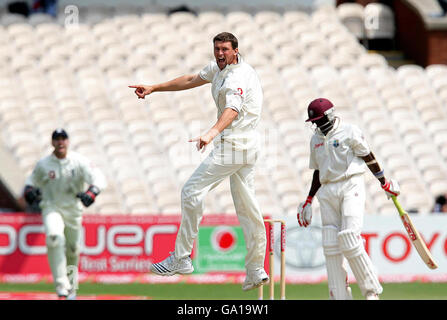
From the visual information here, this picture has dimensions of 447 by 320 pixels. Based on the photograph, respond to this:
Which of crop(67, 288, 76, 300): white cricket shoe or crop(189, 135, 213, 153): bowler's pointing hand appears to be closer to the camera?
crop(189, 135, 213, 153): bowler's pointing hand

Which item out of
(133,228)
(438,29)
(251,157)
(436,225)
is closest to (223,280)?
(133,228)

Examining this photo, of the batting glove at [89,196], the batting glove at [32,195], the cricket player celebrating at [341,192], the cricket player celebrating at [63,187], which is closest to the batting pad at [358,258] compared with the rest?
the cricket player celebrating at [341,192]

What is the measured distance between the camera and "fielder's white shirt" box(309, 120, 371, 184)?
23.8ft

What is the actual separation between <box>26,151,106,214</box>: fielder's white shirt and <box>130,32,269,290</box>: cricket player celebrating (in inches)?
122

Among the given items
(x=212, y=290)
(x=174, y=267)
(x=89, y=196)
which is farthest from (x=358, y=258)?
(x=212, y=290)

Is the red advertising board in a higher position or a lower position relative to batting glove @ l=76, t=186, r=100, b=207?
higher

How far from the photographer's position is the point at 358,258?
7.12 m

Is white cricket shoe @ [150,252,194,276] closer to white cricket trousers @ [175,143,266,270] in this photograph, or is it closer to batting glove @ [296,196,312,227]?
white cricket trousers @ [175,143,266,270]

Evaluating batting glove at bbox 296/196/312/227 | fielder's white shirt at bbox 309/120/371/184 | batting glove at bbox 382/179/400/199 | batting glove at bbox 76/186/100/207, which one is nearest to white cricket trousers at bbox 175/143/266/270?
batting glove at bbox 296/196/312/227

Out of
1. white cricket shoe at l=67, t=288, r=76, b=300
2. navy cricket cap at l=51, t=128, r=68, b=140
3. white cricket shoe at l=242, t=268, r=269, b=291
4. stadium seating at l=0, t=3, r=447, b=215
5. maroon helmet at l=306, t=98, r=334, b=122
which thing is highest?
stadium seating at l=0, t=3, r=447, b=215

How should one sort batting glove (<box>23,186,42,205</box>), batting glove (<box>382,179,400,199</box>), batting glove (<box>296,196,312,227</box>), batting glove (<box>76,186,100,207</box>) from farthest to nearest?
1. batting glove (<box>23,186,42,205</box>)
2. batting glove (<box>76,186,100,207</box>)
3. batting glove (<box>296,196,312,227</box>)
4. batting glove (<box>382,179,400,199</box>)

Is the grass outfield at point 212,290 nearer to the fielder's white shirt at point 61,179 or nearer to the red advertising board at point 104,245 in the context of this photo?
the red advertising board at point 104,245

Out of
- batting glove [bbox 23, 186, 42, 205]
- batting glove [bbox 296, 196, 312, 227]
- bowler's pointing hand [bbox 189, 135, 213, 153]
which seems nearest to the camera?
bowler's pointing hand [bbox 189, 135, 213, 153]

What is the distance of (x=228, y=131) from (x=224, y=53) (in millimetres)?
582
